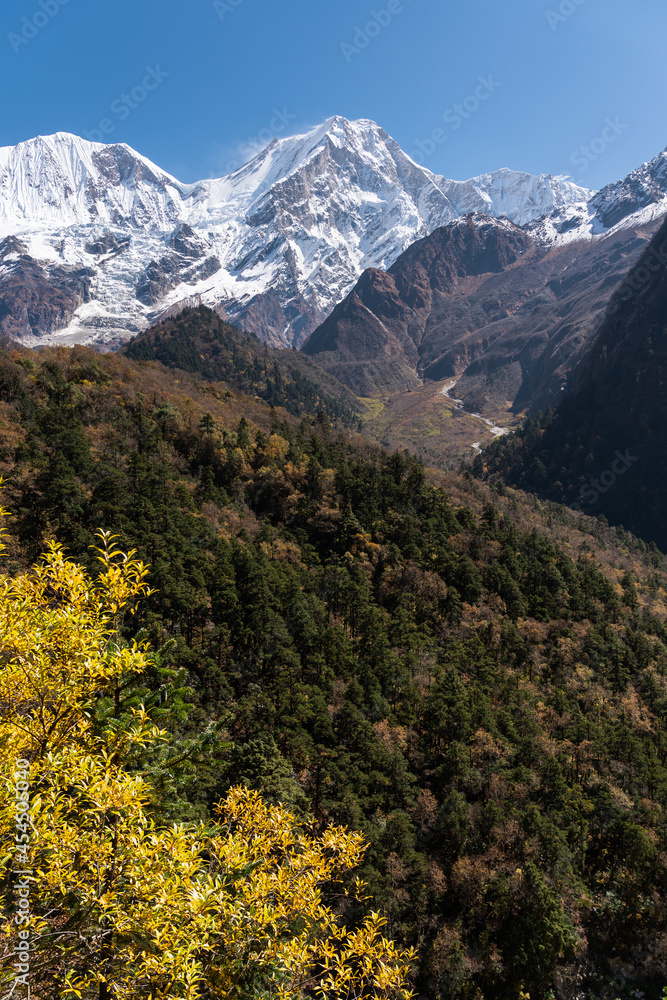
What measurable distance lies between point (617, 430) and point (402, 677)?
164 metres

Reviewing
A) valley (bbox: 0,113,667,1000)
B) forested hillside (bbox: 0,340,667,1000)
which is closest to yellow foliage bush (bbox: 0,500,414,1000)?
valley (bbox: 0,113,667,1000)

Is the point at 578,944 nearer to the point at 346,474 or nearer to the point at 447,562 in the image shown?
the point at 447,562

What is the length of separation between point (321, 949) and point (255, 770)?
2332 cm

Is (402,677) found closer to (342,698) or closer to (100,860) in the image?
(342,698)

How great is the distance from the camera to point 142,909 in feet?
19.0

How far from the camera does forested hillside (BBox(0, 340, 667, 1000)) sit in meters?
30.4

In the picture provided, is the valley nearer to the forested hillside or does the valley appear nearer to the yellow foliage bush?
the yellow foliage bush

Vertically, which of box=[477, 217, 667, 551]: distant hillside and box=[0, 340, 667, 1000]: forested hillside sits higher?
box=[477, 217, 667, 551]: distant hillside

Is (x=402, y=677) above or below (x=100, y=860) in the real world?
below

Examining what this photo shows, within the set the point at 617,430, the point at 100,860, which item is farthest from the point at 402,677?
the point at 617,430

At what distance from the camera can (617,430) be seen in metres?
170

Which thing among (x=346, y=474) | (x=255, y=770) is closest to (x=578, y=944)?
(x=255, y=770)

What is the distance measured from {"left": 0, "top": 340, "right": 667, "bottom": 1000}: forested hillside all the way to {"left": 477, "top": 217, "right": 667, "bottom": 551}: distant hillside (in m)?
103

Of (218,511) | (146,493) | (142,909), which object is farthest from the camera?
(218,511)
